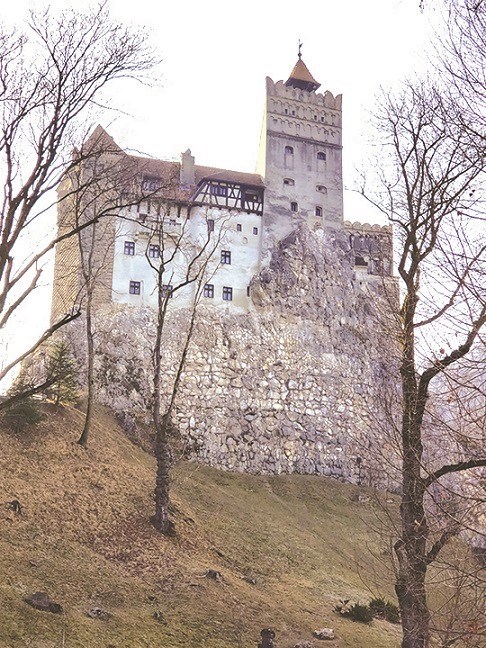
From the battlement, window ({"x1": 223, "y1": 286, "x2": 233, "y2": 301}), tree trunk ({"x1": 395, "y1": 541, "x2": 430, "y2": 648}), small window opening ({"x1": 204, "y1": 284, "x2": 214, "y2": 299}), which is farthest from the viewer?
the battlement

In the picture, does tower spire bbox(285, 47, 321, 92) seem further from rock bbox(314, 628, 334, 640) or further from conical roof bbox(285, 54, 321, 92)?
rock bbox(314, 628, 334, 640)

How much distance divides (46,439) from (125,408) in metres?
12.2

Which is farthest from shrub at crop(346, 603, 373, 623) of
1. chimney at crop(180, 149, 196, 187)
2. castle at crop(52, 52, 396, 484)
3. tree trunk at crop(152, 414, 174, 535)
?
chimney at crop(180, 149, 196, 187)

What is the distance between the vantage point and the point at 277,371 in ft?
123

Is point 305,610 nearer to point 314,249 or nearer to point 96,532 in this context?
point 96,532

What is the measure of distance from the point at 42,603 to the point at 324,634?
6.35 m

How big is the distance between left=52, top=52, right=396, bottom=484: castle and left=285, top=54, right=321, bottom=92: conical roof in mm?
2707

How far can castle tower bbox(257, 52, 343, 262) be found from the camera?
4247 centimetres

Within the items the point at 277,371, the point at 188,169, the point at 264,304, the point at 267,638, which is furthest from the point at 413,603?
the point at 188,169

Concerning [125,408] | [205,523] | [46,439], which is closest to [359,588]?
[205,523]

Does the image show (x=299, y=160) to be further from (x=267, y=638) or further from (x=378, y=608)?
(x=267, y=638)

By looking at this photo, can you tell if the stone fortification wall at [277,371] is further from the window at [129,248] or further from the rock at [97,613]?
the rock at [97,613]

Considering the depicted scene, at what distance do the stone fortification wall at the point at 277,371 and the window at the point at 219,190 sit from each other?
5.12m

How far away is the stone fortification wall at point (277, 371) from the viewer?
34156mm
